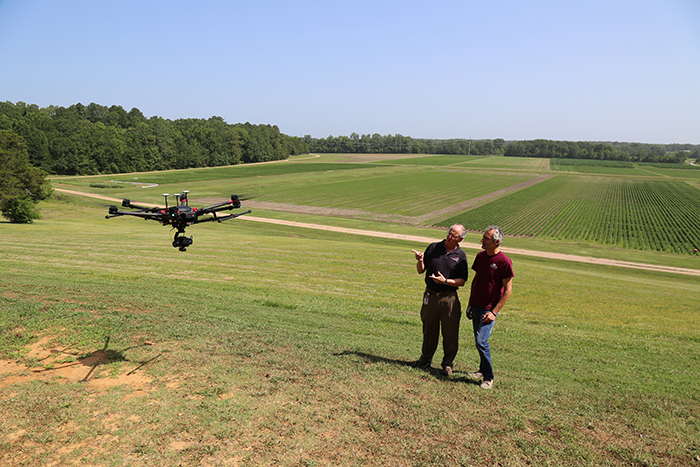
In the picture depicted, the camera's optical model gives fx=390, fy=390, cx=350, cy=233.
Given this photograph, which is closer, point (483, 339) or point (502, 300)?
point (502, 300)

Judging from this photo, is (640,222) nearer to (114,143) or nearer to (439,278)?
(439,278)

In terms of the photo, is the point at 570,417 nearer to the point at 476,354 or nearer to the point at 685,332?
the point at 476,354

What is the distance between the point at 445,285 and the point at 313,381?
3.39 meters

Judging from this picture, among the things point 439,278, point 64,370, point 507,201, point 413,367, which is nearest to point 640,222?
point 507,201

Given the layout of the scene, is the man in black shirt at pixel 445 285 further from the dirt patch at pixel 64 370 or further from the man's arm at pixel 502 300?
the dirt patch at pixel 64 370

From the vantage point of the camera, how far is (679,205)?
80.5 meters

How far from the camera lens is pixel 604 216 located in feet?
224

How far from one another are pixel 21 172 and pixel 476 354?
50.3 m

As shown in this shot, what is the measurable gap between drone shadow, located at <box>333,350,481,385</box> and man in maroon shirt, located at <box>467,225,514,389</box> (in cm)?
46

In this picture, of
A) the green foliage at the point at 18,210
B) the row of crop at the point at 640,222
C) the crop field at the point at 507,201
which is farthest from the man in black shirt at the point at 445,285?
the row of crop at the point at 640,222

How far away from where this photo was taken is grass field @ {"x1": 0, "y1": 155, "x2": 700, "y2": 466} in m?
6.07

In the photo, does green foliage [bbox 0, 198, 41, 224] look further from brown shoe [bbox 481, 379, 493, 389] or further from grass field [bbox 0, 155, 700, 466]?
brown shoe [bbox 481, 379, 493, 389]

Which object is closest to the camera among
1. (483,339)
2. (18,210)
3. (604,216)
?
(483,339)

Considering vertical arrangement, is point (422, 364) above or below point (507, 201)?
above
